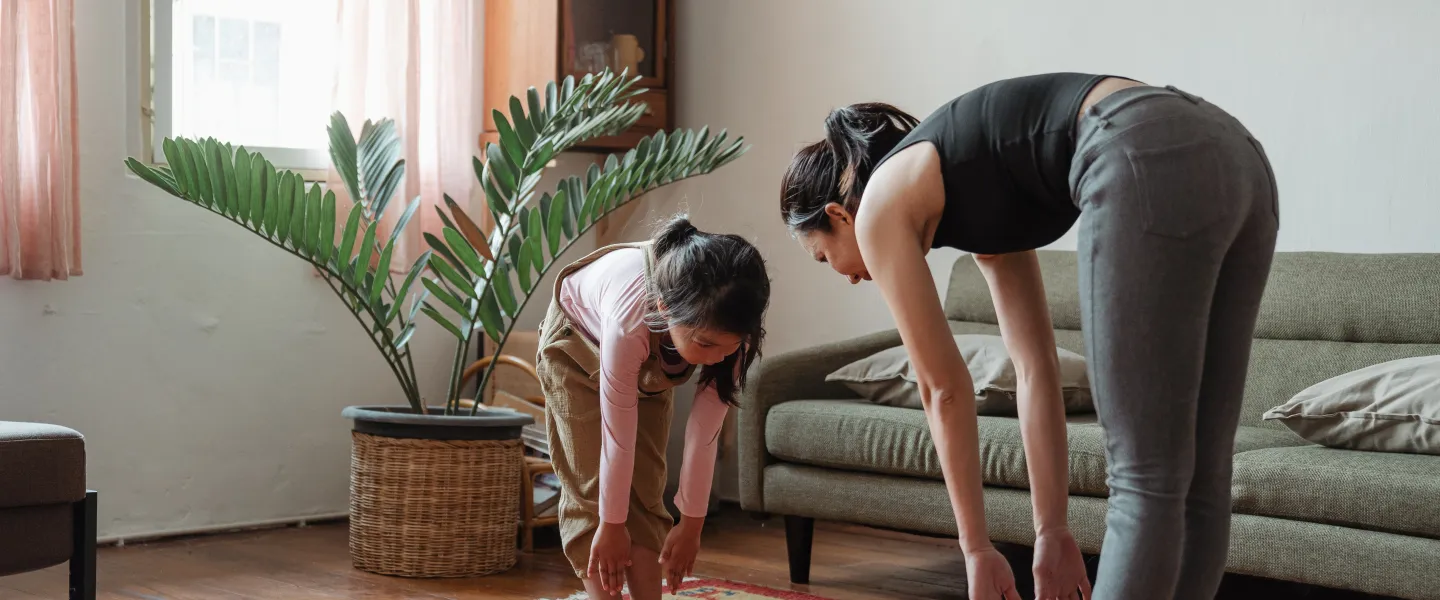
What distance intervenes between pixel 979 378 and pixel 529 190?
1058 millimetres

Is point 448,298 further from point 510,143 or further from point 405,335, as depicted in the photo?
point 510,143

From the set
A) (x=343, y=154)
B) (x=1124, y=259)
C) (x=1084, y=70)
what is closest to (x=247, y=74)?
(x=343, y=154)

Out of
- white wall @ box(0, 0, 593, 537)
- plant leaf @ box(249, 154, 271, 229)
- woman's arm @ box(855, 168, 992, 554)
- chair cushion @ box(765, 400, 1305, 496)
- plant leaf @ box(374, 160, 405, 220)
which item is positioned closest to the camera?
woman's arm @ box(855, 168, 992, 554)

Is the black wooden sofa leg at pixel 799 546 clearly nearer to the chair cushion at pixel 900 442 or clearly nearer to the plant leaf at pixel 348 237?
the chair cushion at pixel 900 442

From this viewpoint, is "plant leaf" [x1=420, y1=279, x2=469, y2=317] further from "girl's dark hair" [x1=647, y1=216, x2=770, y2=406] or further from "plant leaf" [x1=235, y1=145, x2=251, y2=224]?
"girl's dark hair" [x1=647, y1=216, x2=770, y2=406]

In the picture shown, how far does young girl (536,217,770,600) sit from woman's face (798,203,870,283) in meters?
0.18

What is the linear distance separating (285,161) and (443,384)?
31.2 inches

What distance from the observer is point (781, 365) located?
9.62 feet

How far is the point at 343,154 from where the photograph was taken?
303 centimetres

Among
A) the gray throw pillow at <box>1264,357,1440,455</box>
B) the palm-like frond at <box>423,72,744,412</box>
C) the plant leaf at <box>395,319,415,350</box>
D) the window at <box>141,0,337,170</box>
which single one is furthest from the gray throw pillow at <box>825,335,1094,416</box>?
the window at <box>141,0,337,170</box>

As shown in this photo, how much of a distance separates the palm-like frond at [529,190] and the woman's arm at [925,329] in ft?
5.20

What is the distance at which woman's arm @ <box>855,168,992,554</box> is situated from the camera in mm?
1264

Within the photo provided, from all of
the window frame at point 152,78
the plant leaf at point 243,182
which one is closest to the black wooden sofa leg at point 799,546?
the plant leaf at point 243,182

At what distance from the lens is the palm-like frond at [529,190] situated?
9.37ft
